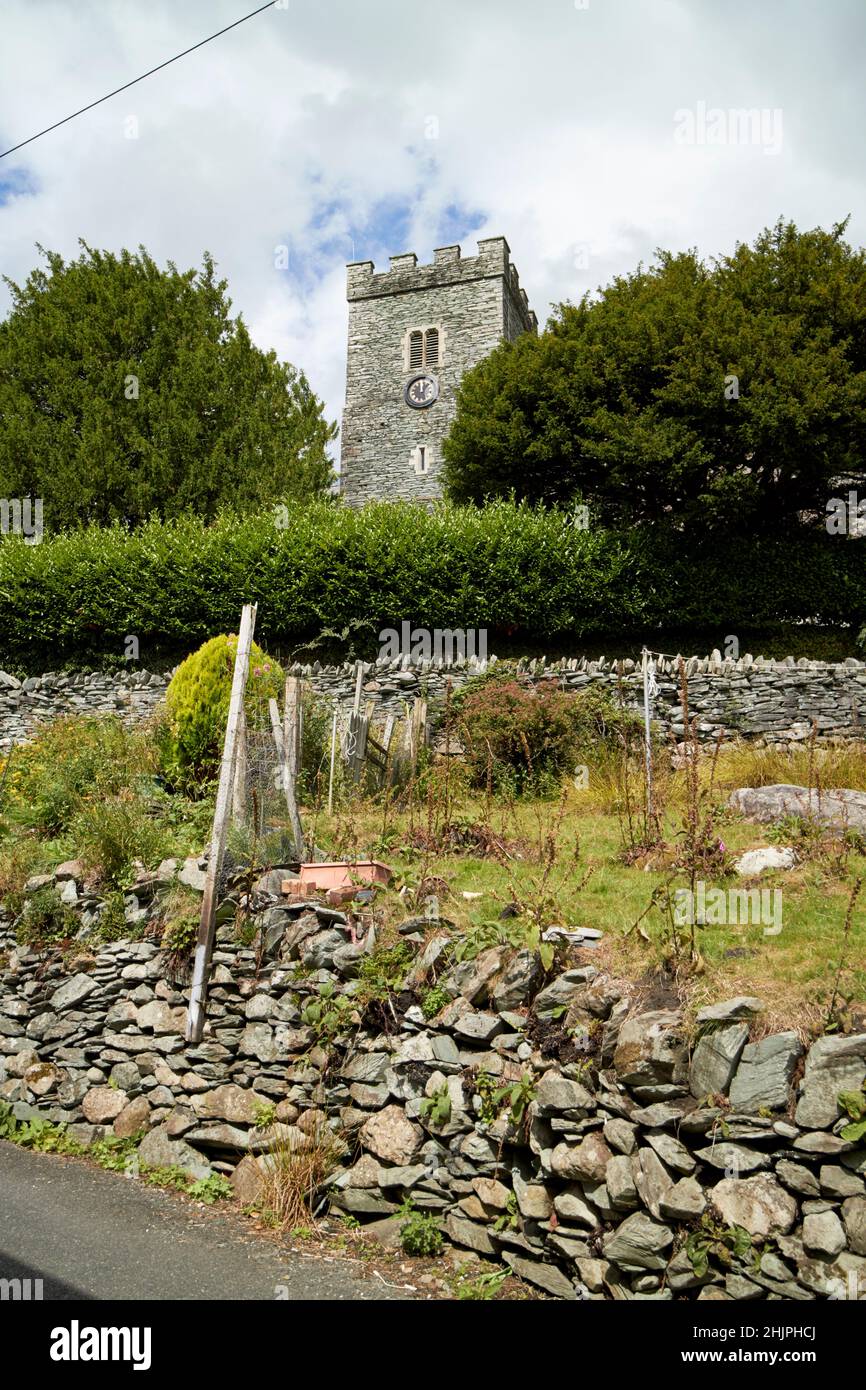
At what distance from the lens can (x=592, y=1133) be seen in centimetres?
430

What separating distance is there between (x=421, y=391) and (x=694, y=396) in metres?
13.9

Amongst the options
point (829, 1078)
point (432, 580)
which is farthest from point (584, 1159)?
point (432, 580)

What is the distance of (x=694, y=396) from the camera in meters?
16.6

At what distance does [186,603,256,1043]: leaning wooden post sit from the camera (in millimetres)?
5922

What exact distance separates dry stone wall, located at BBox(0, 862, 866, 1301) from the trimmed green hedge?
10302 mm

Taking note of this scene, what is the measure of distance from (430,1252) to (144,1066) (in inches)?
97.5

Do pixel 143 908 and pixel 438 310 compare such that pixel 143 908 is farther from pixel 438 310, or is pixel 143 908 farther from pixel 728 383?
pixel 438 310

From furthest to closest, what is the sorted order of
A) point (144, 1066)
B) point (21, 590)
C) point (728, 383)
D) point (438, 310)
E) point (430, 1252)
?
1. point (438, 310)
2. point (21, 590)
3. point (728, 383)
4. point (144, 1066)
5. point (430, 1252)

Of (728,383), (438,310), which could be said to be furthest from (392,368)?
(728,383)

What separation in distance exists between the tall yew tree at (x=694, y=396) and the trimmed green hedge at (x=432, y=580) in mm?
1307

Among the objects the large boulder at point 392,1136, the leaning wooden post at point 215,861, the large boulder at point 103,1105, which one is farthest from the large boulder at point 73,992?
the large boulder at point 392,1136

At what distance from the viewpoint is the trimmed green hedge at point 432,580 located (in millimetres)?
16234
